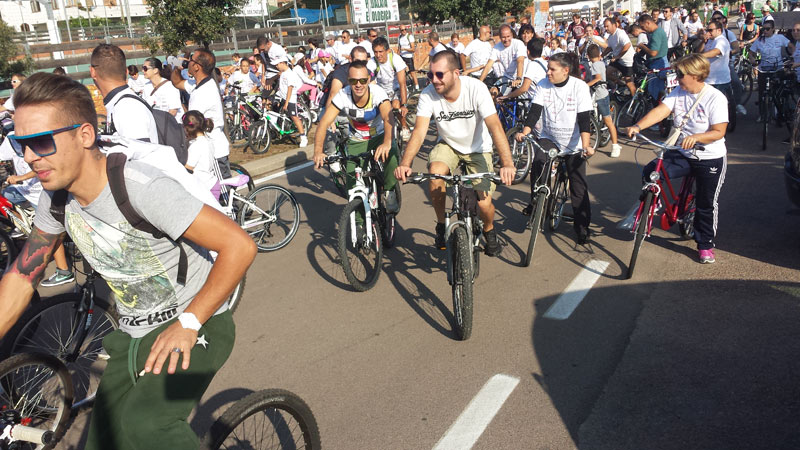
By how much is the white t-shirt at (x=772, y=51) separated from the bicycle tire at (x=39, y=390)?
12599 millimetres

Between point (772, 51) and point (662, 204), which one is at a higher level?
point (772, 51)

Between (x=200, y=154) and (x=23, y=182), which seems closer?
(x=200, y=154)

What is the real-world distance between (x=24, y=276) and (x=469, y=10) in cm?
2101

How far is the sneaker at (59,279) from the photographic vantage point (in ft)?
22.1

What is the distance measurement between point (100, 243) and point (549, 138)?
539cm

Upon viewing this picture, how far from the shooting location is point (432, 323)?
16.6ft

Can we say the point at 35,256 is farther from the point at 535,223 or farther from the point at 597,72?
the point at 597,72

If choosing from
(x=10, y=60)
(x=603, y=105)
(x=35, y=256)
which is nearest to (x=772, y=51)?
(x=603, y=105)

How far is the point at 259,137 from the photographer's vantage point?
12.6m

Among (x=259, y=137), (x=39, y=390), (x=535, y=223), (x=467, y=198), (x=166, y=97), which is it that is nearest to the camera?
(x=39, y=390)

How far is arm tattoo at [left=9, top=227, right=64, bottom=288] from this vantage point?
2518 mm

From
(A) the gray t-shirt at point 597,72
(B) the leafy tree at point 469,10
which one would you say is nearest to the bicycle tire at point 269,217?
(A) the gray t-shirt at point 597,72

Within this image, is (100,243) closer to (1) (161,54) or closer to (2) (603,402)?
(2) (603,402)

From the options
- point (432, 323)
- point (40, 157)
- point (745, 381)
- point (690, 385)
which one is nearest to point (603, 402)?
point (690, 385)
